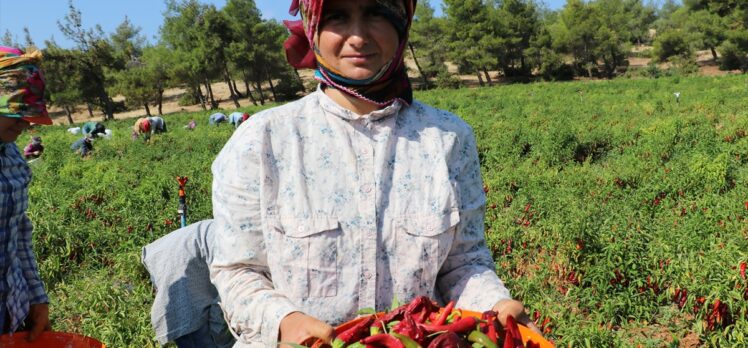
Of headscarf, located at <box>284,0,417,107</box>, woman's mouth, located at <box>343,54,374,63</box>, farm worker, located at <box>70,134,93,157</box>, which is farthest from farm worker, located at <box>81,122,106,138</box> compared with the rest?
woman's mouth, located at <box>343,54,374,63</box>

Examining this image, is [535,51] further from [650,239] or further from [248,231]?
[248,231]

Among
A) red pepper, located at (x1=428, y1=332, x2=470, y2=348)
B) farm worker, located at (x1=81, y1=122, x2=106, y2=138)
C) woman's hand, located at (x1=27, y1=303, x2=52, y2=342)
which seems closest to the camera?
red pepper, located at (x1=428, y1=332, x2=470, y2=348)

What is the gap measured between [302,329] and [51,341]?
1.91m

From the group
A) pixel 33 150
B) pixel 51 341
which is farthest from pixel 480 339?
pixel 33 150

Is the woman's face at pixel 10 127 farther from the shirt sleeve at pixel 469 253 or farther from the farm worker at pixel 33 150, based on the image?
the farm worker at pixel 33 150

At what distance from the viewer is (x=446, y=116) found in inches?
67.0

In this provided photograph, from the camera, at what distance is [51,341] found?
2619mm

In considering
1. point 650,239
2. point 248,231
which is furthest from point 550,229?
point 248,231

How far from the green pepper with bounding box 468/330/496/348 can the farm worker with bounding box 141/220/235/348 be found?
1.66 meters

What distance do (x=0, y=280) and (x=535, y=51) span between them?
45431 mm

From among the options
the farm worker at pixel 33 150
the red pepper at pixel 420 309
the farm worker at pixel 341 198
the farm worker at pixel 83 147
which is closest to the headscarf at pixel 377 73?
the farm worker at pixel 341 198

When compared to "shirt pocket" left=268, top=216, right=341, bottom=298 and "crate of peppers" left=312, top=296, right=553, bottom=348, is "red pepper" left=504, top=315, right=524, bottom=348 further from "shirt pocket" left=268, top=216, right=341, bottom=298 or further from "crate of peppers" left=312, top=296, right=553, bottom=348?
"shirt pocket" left=268, top=216, right=341, bottom=298

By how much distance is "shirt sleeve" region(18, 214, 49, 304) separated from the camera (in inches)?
110

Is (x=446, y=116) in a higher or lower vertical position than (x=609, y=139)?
higher
